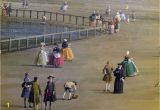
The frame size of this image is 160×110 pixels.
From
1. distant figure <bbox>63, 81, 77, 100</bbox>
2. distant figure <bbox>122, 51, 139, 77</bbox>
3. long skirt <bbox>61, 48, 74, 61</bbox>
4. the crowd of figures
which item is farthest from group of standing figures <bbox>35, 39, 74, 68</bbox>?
the crowd of figures

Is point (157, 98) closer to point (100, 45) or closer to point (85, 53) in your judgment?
point (85, 53)

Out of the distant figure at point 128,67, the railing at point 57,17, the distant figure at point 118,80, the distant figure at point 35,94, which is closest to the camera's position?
the distant figure at point 35,94

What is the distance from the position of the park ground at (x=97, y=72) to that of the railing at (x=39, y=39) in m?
0.73

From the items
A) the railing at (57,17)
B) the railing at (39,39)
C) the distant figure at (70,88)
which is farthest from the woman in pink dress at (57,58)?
the railing at (57,17)

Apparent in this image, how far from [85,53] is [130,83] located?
7928 millimetres

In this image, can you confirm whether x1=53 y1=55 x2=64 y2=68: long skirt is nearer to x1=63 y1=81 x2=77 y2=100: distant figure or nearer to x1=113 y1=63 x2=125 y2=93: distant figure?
x1=113 y1=63 x2=125 y2=93: distant figure

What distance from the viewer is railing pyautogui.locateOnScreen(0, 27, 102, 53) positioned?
34125mm

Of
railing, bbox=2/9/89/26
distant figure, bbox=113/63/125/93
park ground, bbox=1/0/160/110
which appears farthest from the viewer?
railing, bbox=2/9/89/26

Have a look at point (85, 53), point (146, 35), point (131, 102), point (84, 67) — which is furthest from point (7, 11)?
point (131, 102)

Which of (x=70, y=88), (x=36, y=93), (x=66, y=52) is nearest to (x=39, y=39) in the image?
(x=66, y=52)

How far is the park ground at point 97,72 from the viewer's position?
2314 cm

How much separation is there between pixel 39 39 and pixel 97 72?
9836mm

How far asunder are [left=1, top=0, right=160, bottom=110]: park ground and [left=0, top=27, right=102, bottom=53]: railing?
730 millimetres

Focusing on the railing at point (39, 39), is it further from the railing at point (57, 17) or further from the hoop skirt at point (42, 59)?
the railing at point (57, 17)
